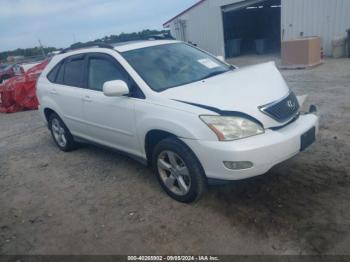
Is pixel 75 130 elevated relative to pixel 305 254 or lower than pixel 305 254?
elevated

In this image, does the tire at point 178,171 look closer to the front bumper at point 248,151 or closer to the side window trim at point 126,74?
the front bumper at point 248,151

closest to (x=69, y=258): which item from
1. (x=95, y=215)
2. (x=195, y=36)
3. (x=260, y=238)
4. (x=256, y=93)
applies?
(x=95, y=215)

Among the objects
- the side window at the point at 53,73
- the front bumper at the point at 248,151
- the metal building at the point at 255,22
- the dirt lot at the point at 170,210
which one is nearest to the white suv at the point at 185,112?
the front bumper at the point at 248,151

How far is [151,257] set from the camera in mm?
3021

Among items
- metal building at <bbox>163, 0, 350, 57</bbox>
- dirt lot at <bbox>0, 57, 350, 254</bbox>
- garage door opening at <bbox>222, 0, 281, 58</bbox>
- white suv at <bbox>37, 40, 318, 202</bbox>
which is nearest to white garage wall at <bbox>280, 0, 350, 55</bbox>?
metal building at <bbox>163, 0, 350, 57</bbox>

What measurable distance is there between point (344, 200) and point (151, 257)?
2.01 meters

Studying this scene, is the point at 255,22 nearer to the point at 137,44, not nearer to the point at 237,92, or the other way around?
the point at 137,44

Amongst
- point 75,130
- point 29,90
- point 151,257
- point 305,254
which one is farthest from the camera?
point 29,90

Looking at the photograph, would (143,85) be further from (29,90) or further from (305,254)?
(29,90)

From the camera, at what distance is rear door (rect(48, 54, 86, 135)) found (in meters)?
4.96

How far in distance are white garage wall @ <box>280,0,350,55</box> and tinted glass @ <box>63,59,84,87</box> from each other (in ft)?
40.9

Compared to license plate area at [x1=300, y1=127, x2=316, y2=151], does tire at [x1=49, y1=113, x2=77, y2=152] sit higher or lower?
lower

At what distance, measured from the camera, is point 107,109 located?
14.1 feet

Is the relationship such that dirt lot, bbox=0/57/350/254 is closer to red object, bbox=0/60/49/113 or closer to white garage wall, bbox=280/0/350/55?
red object, bbox=0/60/49/113
